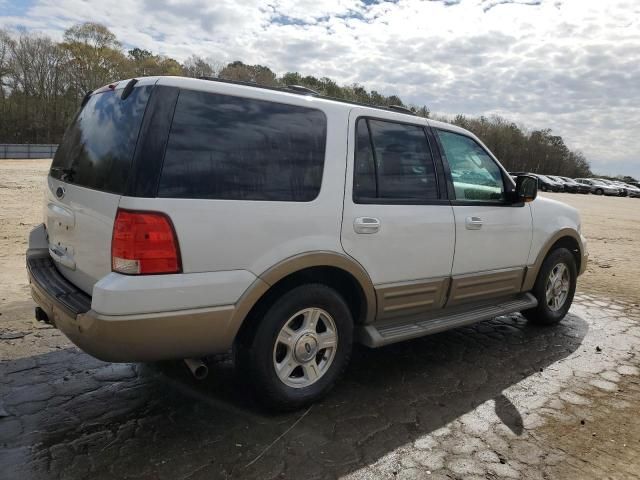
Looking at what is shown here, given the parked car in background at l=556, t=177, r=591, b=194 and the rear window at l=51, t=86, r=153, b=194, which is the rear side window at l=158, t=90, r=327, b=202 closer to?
the rear window at l=51, t=86, r=153, b=194

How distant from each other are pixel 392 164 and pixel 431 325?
1.28 meters

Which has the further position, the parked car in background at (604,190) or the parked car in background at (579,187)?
the parked car in background at (604,190)

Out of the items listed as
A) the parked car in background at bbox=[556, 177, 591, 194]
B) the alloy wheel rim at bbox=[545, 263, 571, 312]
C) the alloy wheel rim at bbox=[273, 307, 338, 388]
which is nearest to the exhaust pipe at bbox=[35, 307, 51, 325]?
the alloy wheel rim at bbox=[273, 307, 338, 388]

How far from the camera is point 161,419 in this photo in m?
3.07

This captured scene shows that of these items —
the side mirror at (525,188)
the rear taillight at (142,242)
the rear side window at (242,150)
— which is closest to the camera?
the rear taillight at (142,242)

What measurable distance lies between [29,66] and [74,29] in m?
8.16

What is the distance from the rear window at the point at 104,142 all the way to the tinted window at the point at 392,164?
1.43 metres

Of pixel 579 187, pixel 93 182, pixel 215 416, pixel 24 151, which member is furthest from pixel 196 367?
pixel 579 187

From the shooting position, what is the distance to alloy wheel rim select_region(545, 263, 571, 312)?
16.9 ft

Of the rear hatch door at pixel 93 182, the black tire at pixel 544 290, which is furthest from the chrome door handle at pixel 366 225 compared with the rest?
the black tire at pixel 544 290

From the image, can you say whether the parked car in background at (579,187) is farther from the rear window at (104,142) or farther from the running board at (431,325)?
the rear window at (104,142)

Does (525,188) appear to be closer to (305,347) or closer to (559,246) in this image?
(559,246)

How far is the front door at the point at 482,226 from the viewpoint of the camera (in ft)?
13.2

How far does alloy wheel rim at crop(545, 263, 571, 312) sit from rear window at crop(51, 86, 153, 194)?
13.8 feet
